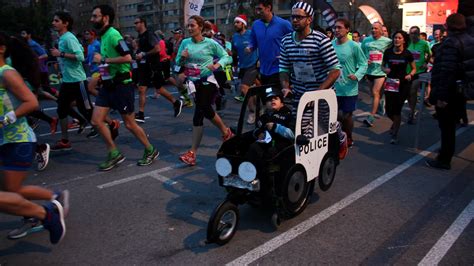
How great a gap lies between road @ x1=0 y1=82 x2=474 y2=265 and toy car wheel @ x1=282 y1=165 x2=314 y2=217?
0.49ft

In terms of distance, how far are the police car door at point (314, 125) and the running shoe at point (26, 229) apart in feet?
7.60

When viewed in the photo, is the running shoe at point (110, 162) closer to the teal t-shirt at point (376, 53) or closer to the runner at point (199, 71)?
the runner at point (199, 71)

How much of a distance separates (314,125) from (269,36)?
300cm

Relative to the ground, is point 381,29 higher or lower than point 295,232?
higher

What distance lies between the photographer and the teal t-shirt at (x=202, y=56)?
18.5 ft

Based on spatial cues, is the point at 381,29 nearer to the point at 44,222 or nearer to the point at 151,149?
the point at 151,149

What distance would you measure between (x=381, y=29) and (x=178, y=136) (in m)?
4.42

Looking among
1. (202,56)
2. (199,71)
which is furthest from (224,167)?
(202,56)

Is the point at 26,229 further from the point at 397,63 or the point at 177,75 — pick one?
the point at 397,63

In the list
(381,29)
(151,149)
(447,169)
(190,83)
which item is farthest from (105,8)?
(381,29)

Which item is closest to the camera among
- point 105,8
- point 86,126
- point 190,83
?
point 105,8

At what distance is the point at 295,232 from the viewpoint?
3.65 metres

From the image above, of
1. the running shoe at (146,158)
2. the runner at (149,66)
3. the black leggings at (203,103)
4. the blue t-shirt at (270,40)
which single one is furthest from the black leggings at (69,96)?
the blue t-shirt at (270,40)

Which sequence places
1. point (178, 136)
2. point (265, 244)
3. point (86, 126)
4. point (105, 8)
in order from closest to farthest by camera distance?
point (265, 244) → point (105, 8) → point (178, 136) → point (86, 126)
